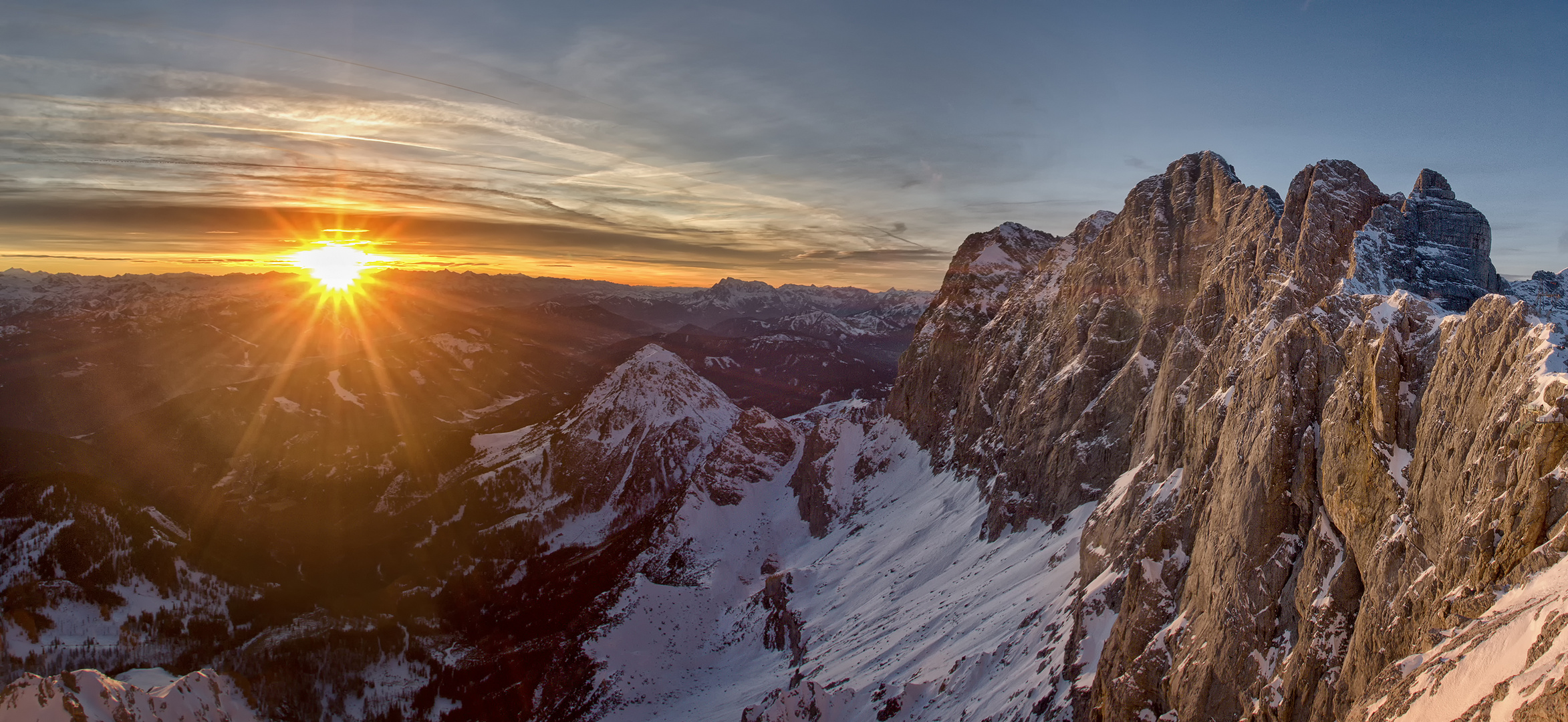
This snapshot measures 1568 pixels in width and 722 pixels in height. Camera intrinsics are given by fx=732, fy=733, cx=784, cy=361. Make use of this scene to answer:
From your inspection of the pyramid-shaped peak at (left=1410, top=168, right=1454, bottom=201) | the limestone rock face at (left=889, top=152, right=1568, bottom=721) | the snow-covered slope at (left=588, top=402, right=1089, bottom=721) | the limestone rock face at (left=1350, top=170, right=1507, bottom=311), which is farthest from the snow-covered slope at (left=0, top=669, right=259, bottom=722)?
the pyramid-shaped peak at (left=1410, top=168, right=1454, bottom=201)

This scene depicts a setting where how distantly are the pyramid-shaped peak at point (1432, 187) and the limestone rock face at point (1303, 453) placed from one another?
284mm

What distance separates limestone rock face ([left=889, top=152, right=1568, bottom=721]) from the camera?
101 feet

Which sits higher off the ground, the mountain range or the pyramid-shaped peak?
the pyramid-shaped peak

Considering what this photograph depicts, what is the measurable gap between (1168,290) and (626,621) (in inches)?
4295

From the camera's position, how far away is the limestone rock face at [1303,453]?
30734 millimetres

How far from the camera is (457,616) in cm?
17912

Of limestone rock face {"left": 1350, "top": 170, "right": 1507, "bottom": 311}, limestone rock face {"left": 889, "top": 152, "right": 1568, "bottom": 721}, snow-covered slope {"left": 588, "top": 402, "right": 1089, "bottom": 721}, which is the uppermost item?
limestone rock face {"left": 1350, "top": 170, "right": 1507, "bottom": 311}

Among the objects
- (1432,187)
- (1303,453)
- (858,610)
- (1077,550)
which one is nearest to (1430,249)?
(1432,187)

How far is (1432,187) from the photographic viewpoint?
6744 cm

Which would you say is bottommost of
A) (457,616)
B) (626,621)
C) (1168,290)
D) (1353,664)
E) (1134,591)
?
(457,616)

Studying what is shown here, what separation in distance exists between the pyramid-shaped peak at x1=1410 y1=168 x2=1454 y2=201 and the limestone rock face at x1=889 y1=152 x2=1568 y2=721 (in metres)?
0.28

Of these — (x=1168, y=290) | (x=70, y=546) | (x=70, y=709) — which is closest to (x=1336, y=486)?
(x=1168, y=290)

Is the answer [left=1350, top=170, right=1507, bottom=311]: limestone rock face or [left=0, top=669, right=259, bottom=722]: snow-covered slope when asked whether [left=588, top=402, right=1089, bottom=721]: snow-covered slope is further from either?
[left=0, top=669, right=259, bottom=722]: snow-covered slope

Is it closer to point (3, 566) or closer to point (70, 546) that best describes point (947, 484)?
point (70, 546)
